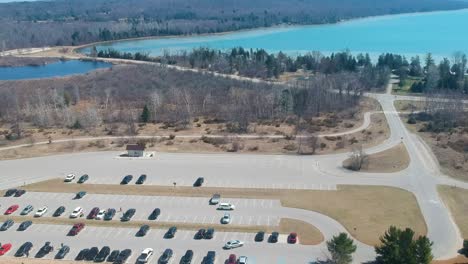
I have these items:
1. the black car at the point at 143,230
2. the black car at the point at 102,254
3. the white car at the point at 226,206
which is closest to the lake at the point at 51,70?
the white car at the point at 226,206

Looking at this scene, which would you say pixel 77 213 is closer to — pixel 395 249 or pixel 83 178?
pixel 83 178

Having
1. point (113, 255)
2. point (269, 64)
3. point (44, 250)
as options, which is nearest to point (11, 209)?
point (44, 250)

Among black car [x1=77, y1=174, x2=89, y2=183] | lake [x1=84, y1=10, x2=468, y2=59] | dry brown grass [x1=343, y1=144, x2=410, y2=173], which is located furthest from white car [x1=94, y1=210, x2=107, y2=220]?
lake [x1=84, y1=10, x2=468, y2=59]

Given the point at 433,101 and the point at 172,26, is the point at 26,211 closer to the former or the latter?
the point at 433,101

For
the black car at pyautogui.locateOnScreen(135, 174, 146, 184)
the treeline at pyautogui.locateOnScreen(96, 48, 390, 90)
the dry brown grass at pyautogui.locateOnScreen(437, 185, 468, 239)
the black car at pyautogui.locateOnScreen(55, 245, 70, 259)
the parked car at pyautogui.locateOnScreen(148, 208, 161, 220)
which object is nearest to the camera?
the black car at pyautogui.locateOnScreen(55, 245, 70, 259)

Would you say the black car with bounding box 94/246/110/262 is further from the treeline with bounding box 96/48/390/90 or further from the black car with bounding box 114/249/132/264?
the treeline with bounding box 96/48/390/90
